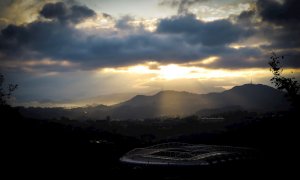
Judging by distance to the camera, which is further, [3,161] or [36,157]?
[36,157]

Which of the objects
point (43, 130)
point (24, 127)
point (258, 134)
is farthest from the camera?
point (258, 134)

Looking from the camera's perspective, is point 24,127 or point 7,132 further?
point 24,127

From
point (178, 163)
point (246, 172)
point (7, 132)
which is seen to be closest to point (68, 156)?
point (7, 132)

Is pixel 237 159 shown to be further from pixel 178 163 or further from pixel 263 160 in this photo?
pixel 178 163

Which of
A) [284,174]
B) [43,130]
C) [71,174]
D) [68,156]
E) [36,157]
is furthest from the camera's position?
[43,130]

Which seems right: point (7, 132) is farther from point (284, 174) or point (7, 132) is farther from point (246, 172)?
point (284, 174)

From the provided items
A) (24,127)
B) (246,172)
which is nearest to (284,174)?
(246,172)

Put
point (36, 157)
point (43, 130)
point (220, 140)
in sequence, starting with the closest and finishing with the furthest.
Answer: point (36, 157) → point (43, 130) → point (220, 140)

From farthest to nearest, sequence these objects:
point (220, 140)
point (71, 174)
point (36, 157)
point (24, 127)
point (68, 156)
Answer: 1. point (220, 140)
2. point (24, 127)
3. point (68, 156)
4. point (36, 157)
5. point (71, 174)

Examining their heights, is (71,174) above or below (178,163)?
below

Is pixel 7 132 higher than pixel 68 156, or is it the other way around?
pixel 7 132
